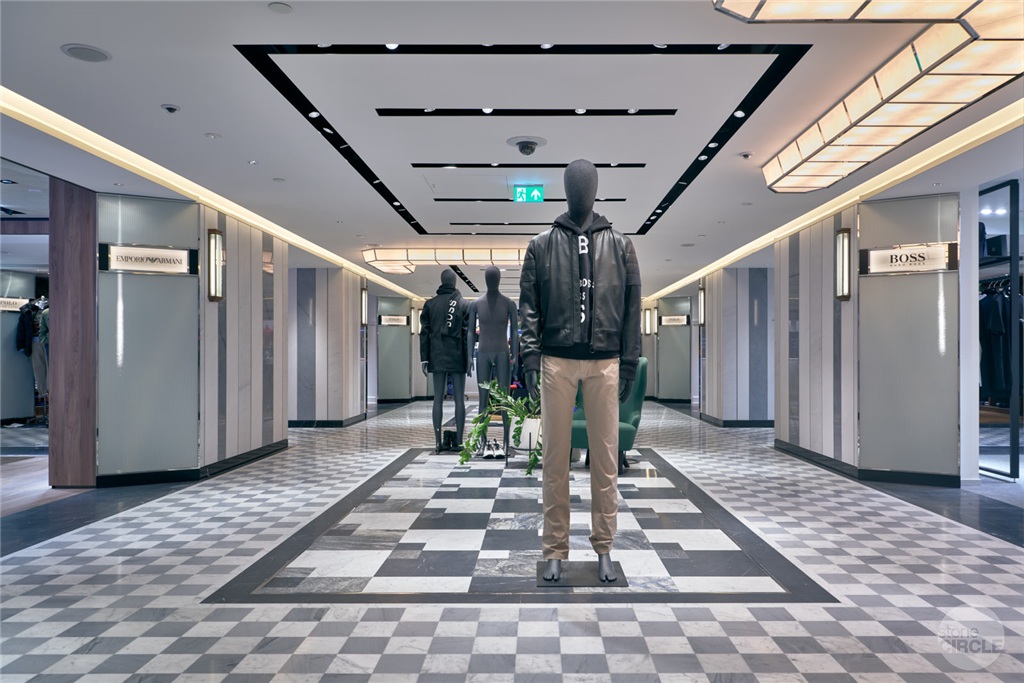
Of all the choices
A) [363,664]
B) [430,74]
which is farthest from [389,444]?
[363,664]

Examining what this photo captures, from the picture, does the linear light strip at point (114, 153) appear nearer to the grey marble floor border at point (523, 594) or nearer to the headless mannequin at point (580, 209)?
the grey marble floor border at point (523, 594)

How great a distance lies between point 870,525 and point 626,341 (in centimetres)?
282

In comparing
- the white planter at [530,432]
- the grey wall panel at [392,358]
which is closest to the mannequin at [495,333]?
the white planter at [530,432]

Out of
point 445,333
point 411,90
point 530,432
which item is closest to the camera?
point 411,90

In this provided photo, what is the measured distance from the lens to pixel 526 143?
5355mm

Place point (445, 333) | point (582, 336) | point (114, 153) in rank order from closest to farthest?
point (582, 336) < point (114, 153) < point (445, 333)

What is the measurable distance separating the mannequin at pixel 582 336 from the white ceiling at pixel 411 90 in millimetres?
1123

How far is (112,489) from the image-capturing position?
6012 millimetres

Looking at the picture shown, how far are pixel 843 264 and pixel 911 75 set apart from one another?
11.8 ft

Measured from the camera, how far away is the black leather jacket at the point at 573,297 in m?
3.02

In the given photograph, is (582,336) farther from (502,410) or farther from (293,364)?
(293,364)

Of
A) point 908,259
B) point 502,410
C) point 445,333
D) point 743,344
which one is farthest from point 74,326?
point 743,344

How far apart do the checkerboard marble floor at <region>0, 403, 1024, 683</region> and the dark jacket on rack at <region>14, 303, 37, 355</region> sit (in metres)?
9.82

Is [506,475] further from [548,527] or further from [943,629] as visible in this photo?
[943,629]
